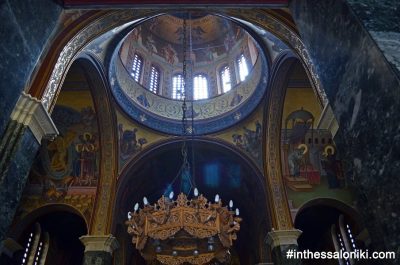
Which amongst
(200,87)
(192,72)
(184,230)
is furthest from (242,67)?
(184,230)

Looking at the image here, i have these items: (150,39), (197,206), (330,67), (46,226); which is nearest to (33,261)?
(46,226)

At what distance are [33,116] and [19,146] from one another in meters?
0.61

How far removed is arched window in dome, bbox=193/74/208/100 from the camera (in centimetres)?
1301

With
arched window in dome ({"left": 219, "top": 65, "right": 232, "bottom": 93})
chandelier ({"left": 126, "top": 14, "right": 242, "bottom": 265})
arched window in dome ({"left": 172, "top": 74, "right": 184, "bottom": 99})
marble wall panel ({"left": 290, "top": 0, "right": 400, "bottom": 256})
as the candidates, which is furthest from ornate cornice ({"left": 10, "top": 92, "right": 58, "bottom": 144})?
arched window in dome ({"left": 219, "top": 65, "right": 232, "bottom": 93})

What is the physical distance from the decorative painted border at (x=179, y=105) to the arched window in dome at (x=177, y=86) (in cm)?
50

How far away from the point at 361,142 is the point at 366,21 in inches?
28.0

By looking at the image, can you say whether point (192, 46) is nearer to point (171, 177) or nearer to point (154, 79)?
point (154, 79)

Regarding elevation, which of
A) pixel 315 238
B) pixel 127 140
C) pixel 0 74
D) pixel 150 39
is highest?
pixel 150 39

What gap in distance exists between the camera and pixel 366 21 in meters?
1.95

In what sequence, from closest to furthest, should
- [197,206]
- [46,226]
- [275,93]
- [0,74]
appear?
[0,74] < [197,206] < [275,93] < [46,226]

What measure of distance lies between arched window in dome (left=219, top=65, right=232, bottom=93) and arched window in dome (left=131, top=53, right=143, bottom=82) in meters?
3.16

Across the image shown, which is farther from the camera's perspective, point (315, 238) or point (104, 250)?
point (315, 238)

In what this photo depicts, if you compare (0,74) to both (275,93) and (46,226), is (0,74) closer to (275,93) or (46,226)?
(275,93)

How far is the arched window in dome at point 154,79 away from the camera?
1277cm
